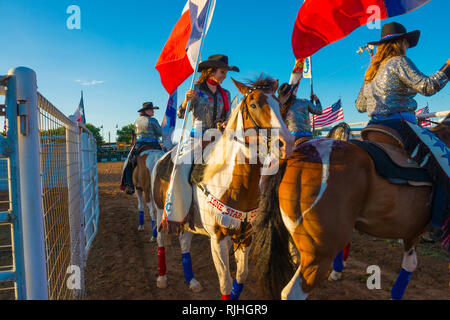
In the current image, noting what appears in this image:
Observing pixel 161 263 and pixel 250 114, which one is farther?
pixel 161 263

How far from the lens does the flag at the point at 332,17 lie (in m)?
3.47

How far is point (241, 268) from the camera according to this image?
2971 millimetres

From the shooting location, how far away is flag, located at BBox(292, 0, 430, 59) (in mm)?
3472

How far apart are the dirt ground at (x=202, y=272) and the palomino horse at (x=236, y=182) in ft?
4.06

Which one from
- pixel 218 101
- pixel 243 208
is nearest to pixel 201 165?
pixel 243 208

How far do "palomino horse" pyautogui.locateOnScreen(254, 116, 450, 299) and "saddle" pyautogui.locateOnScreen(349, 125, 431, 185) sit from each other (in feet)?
0.22

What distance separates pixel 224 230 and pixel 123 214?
6.56 meters

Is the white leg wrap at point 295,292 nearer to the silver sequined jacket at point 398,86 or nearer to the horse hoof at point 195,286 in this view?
the horse hoof at point 195,286

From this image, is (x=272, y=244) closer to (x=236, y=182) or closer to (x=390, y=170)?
(x=236, y=182)

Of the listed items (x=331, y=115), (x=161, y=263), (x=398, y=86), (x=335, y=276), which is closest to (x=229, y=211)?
(x=161, y=263)

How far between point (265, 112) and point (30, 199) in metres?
1.86

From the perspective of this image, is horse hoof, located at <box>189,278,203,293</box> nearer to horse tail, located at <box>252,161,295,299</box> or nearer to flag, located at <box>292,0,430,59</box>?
horse tail, located at <box>252,161,295,299</box>

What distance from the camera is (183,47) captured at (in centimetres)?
349

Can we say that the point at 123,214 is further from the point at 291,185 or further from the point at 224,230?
the point at 291,185
